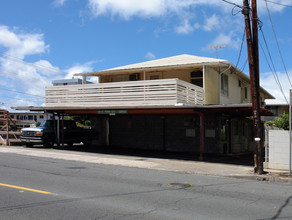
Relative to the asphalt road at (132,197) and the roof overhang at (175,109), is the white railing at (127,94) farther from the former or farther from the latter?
the asphalt road at (132,197)

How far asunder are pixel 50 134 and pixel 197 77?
10.5 m

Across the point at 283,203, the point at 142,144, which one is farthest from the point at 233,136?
the point at 283,203

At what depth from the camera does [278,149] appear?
12.7 metres

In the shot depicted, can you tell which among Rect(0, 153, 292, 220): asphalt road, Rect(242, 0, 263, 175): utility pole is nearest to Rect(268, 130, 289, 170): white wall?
Rect(242, 0, 263, 175): utility pole

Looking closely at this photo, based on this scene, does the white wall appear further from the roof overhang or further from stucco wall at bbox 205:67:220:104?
stucco wall at bbox 205:67:220:104

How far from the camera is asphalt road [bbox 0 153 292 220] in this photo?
582 centimetres

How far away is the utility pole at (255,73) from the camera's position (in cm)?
1177

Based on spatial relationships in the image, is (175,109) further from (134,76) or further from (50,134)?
(50,134)

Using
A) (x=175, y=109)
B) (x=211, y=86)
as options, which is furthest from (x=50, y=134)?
(x=211, y=86)

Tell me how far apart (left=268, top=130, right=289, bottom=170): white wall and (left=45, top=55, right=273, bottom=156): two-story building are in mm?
2202

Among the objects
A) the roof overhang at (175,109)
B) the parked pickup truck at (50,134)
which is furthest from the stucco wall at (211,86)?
the parked pickup truck at (50,134)

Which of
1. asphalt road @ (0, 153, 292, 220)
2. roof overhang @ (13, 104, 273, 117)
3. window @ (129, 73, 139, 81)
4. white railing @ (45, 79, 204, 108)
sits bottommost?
asphalt road @ (0, 153, 292, 220)

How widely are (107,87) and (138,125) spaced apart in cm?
586

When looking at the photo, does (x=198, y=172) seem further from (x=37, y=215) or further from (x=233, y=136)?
(x=233, y=136)
